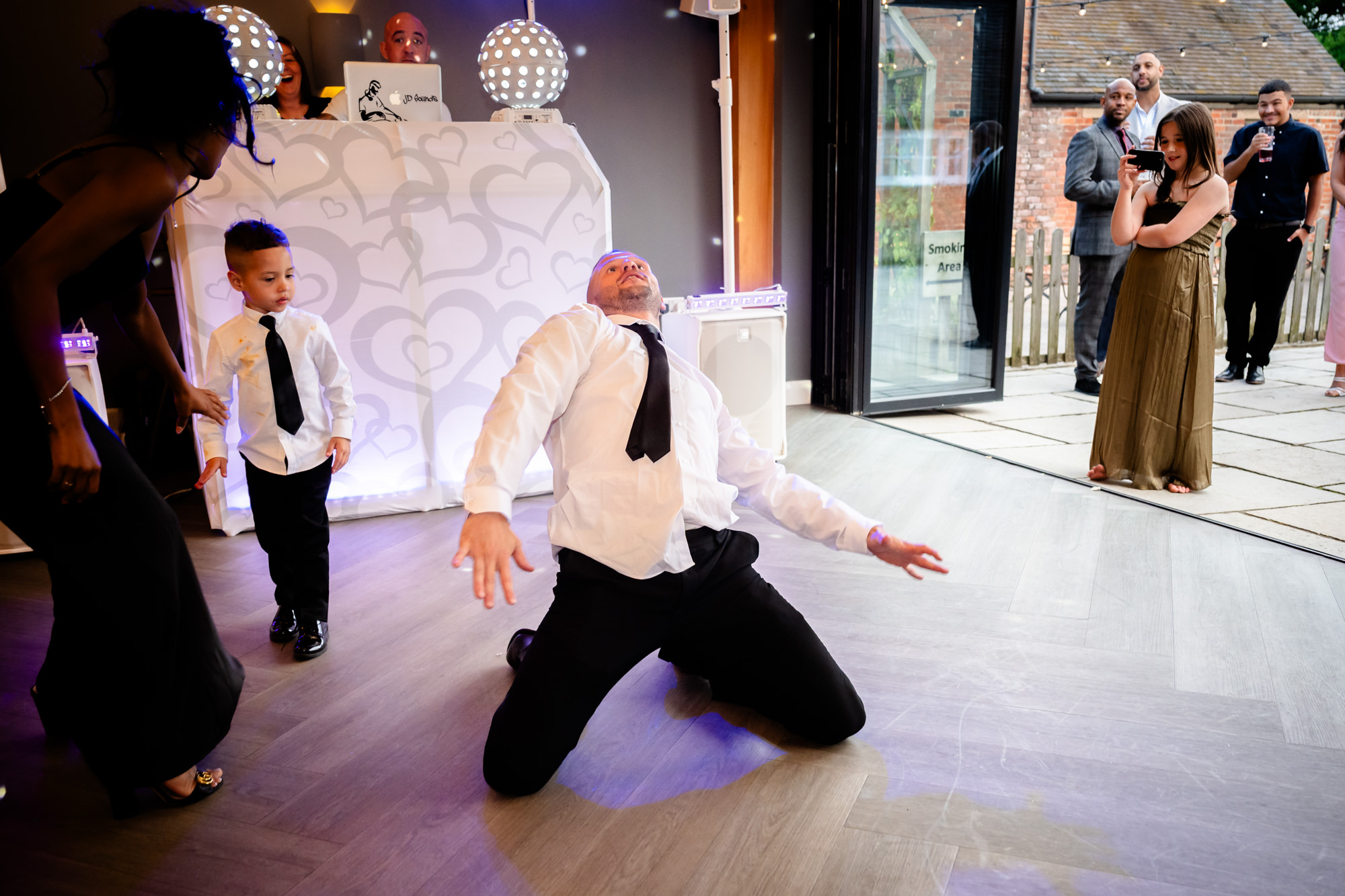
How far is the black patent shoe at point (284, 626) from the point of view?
2531mm

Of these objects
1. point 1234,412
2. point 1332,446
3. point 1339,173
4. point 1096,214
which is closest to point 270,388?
point 1332,446

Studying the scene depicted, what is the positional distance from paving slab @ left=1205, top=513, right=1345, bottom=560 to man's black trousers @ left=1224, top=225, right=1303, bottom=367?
289 centimetres

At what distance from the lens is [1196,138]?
341 cm

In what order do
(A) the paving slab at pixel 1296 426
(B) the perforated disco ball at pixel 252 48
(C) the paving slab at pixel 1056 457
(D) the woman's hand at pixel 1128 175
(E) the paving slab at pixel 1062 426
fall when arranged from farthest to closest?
(E) the paving slab at pixel 1062 426 < (A) the paving slab at pixel 1296 426 < (C) the paving slab at pixel 1056 457 < (D) the woman's hand at pixel 1128 175 < (B) the perforated disco ball at pixel 252 48

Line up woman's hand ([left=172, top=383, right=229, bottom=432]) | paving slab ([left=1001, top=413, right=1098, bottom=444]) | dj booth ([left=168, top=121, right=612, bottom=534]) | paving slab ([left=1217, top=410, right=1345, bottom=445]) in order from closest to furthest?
woman's hand ([left=172, top=383, right=229, bottom=432]), dj booth ([left=168, top=121, right=612, bottom=534]), paving slab ([left=1217, top=410, right=1345, bottom=445]), paving slab ([left=1001, top=413, right=1098, bottom=444])

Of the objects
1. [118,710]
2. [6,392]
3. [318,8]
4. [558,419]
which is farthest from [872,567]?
[318,8]

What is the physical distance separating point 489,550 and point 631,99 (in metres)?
3.89

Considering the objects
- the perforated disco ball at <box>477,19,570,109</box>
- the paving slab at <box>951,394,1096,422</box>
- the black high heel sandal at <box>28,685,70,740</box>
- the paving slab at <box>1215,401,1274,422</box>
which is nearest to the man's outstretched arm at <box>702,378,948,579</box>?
the black high heel sandal at <box>28,685,70,740</box>

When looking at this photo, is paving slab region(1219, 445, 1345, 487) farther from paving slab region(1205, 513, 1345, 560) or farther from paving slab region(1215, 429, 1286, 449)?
paving slab region(1205, 513, 1345, 560)

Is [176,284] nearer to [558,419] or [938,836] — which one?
[558,419]

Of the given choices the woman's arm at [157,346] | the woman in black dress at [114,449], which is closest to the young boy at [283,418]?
the woman's arm at [157,346]

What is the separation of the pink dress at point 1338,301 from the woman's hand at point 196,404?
554 centimetres

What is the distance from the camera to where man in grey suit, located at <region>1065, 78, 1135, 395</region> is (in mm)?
5102

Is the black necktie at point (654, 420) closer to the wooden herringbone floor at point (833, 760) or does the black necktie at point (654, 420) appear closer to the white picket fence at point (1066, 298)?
the wooden herringbone floor at point (833, 760)
